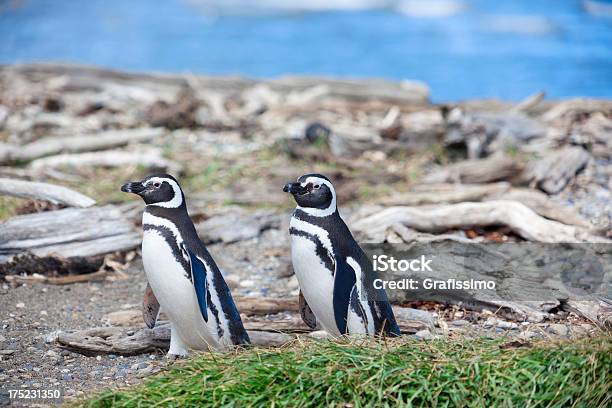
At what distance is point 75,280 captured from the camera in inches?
199

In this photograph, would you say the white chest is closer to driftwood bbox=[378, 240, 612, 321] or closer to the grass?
the grass

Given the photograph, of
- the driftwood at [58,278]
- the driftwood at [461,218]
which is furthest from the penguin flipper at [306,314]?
the driftwood at [58,278]

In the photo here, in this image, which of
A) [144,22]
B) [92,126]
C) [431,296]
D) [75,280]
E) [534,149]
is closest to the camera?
[431,296]

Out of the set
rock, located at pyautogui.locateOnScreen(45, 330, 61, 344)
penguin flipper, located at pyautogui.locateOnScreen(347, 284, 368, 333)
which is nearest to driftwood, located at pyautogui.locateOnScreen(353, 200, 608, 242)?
penguin flipper, located at pyautogui.locateOnScreen(347, 284, 368, 333)

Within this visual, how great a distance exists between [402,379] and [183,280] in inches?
43.4

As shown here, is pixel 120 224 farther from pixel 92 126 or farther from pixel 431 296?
pixel 92 126

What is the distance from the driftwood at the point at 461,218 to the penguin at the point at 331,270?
1625mm

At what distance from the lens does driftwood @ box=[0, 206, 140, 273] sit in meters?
5.03

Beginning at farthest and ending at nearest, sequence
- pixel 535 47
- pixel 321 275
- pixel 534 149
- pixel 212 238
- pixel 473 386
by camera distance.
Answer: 1. pixel 535 47
2. pixel 534 149
3. pixel 212 238
4. pixel 321 275
5. pixel 473 386

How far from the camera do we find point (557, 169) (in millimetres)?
6562

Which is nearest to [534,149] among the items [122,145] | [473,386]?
[122,145]

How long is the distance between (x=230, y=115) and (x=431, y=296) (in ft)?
18.1

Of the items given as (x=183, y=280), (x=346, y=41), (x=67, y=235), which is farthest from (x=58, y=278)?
(x=346, y=41)

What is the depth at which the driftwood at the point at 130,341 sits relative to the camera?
13.0 feet
